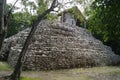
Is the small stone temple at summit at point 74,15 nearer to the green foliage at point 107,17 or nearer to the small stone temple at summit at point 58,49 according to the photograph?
the small stone temple at summit at point 58,49

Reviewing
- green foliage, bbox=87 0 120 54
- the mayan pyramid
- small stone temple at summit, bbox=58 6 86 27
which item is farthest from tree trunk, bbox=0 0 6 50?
the mayan pyramid

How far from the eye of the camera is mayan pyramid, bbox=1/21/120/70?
24.1m

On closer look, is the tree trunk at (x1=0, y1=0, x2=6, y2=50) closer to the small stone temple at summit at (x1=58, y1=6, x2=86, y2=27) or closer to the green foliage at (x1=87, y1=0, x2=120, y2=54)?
the green foliage at (x1=87, y1=0, x2=120, y2=54)

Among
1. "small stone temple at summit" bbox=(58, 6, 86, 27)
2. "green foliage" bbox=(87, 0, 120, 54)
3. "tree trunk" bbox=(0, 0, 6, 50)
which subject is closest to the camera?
"green foliage" bbox=(87, 0, 120, 54)

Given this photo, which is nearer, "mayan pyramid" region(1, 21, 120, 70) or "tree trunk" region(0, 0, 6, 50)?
"tree trunk" region(0, 0, 6, 50)

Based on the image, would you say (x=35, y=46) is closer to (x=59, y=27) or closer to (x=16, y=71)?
(x=59, y=27)

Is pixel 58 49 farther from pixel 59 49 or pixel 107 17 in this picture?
pixel 107 17

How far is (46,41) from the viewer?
25.7 m

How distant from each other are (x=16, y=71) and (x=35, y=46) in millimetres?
7884

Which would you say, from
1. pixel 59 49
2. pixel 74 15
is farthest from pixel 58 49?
pixel 74 15

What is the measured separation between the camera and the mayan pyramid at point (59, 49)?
24.1 m

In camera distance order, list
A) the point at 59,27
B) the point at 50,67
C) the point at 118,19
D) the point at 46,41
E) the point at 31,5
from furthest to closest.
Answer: the point at 59,27 → the point at 46,41 → the point at 50,67 → the point at 31,5 → the point at 118,19

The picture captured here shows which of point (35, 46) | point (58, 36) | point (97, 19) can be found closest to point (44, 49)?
point (35, 46)

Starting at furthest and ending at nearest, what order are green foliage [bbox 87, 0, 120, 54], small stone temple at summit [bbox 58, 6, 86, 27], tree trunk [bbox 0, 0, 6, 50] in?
small stone temple at summit [bbox 58, 6, 86, 27]
tree trunk [bbox 0, 0, 6, 50]
green foliage [bbox 87, 0, 120, 54]
